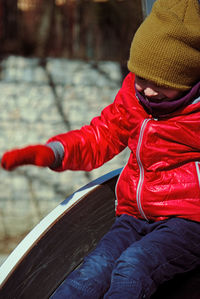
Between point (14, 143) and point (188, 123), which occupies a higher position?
point (188, 123)

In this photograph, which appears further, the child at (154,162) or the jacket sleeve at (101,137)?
the jacket sleeve at (101,137)

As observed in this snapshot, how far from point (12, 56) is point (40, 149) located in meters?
2.34

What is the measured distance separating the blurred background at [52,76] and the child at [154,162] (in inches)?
76.6

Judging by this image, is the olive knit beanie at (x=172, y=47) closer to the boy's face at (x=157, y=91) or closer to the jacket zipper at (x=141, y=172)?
the boy's face at (x=157, y=91)

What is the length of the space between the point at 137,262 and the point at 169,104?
38cm

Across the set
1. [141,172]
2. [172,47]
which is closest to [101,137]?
[141,172]

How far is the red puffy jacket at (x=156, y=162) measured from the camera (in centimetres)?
107

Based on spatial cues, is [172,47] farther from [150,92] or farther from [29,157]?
[29,157]

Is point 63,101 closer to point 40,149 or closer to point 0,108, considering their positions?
point 0,108

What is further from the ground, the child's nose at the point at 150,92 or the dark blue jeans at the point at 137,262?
the child's nose at the point at 150,92

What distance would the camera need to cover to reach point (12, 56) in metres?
3.24

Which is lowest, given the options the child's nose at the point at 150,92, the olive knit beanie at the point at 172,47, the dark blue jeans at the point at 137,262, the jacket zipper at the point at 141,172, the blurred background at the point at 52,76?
the blurred background at the point at 52,76

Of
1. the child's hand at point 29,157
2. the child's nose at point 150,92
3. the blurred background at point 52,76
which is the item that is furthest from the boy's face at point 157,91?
the blurred background at point 52,76

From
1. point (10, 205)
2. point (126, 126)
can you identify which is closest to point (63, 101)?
point (10, 205)
